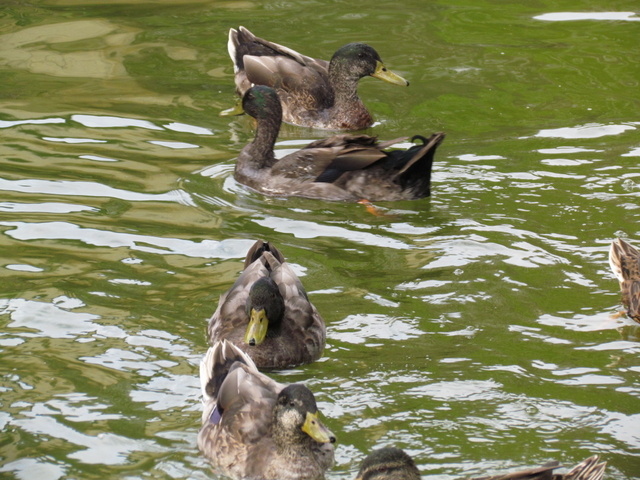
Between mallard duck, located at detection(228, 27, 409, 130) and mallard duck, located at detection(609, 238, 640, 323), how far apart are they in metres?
5.20

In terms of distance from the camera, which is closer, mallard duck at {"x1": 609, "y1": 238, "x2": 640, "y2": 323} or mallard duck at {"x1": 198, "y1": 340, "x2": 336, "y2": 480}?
mallard duck at {"x1": 198, "y1": 340, "x2": 336, "y2": 480}

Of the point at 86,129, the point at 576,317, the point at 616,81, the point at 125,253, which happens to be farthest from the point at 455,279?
the point at 616,81

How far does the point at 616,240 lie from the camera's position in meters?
9.18

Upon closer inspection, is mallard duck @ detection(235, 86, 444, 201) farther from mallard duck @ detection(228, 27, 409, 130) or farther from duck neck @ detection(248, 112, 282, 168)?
mallard duck @ detection(228, 27, 409, 130)

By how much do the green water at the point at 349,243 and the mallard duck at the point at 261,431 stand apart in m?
0.16

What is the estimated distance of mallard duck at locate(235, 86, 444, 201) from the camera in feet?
36.9

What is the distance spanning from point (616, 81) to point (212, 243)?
677 centimetres

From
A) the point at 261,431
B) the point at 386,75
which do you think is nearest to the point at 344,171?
the point at 386,75

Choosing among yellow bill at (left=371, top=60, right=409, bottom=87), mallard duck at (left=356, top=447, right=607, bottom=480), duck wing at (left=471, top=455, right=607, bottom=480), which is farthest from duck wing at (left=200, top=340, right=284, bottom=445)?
yellow bill at (left=371, top=60, right=409, bottom=87)

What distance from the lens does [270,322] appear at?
8.23m

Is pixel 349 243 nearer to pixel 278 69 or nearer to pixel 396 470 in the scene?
pixel 396 470

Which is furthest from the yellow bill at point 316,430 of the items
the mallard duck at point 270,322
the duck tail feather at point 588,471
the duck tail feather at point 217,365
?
the mallard duck at point 270,322

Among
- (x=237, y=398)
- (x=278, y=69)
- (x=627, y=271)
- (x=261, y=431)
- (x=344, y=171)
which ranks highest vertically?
(x=278, y=69)

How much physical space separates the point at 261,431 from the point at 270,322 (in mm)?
1321
